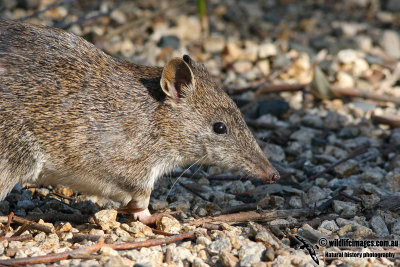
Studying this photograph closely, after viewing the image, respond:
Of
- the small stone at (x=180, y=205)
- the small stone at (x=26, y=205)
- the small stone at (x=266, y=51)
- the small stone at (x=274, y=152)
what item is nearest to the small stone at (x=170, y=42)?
the small stone at (x=266, y=51)

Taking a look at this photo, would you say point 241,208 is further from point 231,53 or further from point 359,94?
point 231,53

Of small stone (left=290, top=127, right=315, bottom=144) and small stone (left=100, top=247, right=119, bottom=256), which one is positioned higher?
small stone (left=290, top=127, right=315, bottom=144)

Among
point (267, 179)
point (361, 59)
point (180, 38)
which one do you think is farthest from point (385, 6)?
A: point (267, 179)

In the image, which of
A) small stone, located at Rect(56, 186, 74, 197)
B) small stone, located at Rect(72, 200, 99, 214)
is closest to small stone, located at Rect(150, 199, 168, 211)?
small stone, located at Rect(72, 200, 99, 214)

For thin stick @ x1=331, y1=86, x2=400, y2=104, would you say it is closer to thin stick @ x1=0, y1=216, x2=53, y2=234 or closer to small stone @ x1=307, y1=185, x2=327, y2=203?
small stone @ x1=307, y1=185, x2=327, y2=203

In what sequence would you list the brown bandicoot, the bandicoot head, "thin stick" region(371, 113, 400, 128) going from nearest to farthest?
the brown bandicoot
the bandicoot head
"thin stick" region(371, 113, 400, 128)

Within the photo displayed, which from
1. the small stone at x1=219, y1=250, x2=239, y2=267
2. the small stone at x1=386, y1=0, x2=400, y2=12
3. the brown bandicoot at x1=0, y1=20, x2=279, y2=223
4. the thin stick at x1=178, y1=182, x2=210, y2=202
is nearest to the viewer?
the small stone at x1=219, y1=250, x2=239, y2=267

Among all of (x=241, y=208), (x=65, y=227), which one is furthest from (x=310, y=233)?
(x=65, y=227)
